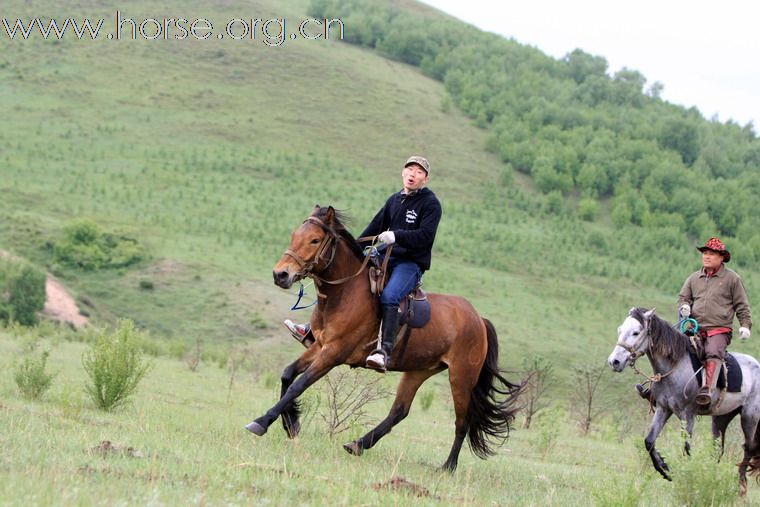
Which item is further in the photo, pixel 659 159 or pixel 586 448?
pixel 659 159

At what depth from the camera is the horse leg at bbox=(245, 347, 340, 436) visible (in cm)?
808

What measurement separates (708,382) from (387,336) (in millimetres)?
3693

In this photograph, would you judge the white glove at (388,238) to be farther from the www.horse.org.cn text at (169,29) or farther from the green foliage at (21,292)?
the www.horse.org.cn text at (169,29)

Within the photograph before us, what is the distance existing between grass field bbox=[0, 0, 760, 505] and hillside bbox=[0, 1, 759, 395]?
23cm

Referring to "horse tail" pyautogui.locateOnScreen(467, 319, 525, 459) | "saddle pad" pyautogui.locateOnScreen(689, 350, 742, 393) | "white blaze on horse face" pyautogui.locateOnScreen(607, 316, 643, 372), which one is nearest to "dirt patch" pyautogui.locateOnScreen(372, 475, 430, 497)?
"horse tail" pyautogui.locateOnScreen(467, 319, 525, 459)

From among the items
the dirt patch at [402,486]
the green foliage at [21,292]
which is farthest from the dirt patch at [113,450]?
the green foliage at [21,292]

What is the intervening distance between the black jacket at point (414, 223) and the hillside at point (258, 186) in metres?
19.6

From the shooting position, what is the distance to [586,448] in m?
15.9

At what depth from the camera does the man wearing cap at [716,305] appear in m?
10.2

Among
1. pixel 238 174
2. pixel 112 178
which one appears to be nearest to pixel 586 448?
pixel 112 178

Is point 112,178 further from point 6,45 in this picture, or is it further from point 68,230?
point 6,45

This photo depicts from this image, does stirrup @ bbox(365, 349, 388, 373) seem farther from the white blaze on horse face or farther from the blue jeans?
the white blaze on horse face

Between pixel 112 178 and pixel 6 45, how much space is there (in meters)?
32.1

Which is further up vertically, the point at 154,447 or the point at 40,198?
the point at 154,447
